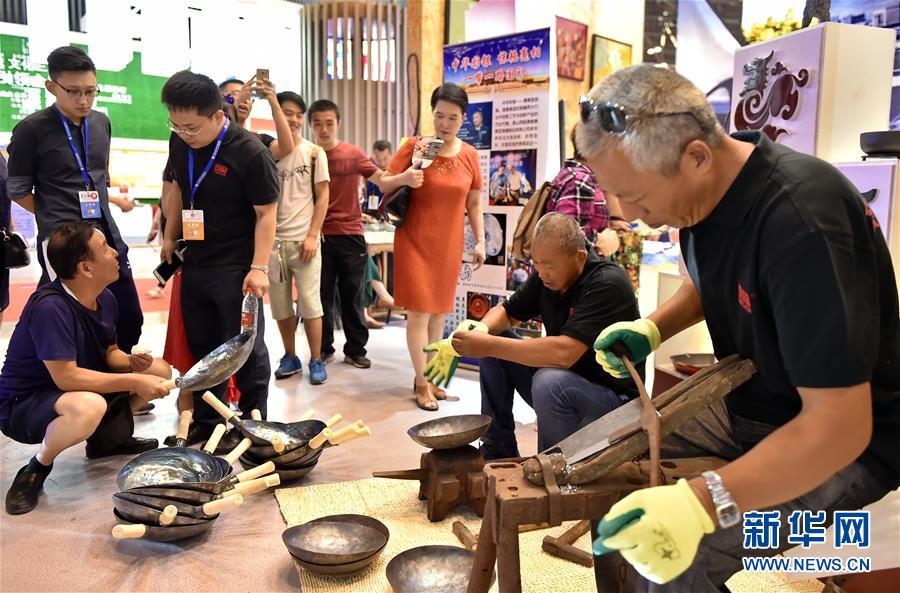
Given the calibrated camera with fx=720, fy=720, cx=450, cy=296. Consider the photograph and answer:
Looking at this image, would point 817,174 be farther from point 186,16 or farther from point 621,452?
point 186,16

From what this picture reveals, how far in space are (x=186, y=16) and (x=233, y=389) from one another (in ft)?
9.37

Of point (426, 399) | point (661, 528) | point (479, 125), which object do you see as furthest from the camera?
point (479, 125)

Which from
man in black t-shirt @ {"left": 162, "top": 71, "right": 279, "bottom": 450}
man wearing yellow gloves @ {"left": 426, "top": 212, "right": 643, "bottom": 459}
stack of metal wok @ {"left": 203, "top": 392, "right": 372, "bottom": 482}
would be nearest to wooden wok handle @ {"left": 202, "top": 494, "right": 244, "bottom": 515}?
stack of metal wok @ {"left": 203, "top": 392, "right": 372, "bottom": 482}

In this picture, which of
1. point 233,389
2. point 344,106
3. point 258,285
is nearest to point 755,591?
point 258,285

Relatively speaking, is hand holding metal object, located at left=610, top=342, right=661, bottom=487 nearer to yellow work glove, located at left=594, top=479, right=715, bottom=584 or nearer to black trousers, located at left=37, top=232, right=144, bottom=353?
yellow work glove, located at left=594, top=479, right=715, bottom=584

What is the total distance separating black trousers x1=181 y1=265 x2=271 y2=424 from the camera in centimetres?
296

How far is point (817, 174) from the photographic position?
1.18m

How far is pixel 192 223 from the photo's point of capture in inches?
114

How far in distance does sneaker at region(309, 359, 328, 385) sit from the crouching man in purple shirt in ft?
4.72

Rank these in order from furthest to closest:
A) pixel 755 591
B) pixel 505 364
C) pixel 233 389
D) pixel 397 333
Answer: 1. pixel 397 333
2. pixel 233 389
3. pixel 505 364
4. pixel 755 591

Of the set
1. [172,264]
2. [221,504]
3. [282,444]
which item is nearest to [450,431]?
[282,444]

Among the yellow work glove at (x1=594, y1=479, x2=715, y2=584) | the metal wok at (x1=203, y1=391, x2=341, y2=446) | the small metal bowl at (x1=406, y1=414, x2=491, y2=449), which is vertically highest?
the yellow work glove at (x1=594, y1=479, x2=715, y2=584)

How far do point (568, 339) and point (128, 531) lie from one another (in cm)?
140

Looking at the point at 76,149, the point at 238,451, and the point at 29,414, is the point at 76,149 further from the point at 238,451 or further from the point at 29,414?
the point at 238,451
